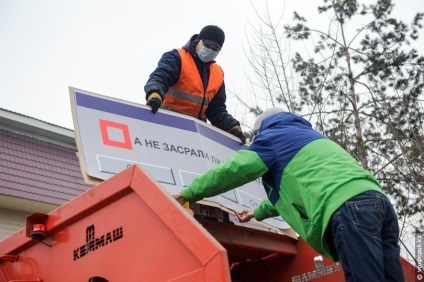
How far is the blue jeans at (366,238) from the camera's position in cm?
273

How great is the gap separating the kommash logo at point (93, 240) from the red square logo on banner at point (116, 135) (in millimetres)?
1178

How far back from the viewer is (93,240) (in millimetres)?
2797

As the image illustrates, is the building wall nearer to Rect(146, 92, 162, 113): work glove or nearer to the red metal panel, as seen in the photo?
Rect(146, 92, 162, 113): work glove

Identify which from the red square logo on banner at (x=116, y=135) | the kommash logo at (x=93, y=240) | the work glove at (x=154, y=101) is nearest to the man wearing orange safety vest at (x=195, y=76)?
the work glove at (x=154, y=101)

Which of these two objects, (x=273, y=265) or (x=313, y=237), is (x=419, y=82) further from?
(x=313, y=237)

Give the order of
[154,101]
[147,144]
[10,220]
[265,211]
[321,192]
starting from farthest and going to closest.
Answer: [10,220] < [154,101] < [147,144] < [265,211] < [321,192]

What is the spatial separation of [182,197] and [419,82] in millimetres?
11436

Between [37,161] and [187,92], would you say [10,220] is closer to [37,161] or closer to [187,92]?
[37,161]

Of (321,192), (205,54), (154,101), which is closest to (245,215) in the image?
(154,101)

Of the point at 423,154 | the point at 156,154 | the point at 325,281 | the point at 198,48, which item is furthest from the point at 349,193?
the point at 423,154

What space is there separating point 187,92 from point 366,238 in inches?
103

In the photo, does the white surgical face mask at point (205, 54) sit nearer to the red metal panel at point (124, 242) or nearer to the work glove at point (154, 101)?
the work glove at point (154, 101)

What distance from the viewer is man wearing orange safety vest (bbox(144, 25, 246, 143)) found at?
16.4 ft

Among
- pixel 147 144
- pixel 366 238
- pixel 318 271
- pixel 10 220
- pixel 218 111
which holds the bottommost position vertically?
pixel 366 238
